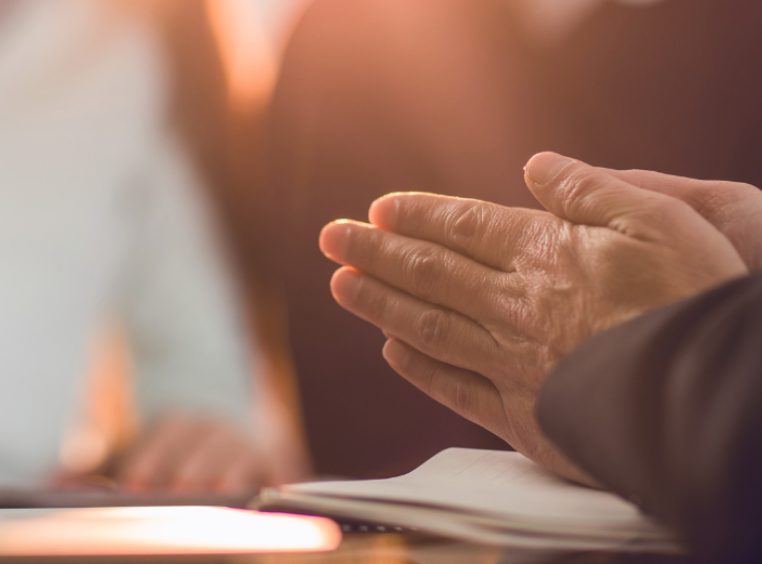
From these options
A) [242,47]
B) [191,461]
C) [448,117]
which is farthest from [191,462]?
[242,47]

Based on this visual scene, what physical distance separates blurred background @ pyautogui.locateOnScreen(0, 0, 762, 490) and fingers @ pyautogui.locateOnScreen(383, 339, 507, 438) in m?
0.08

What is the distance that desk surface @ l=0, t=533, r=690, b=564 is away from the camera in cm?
34

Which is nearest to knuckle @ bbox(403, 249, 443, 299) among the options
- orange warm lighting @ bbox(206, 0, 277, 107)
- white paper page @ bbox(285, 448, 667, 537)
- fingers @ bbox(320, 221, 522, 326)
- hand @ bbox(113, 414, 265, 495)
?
fingers @ bbox(320, 221, 522, 326)

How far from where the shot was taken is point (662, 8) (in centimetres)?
82

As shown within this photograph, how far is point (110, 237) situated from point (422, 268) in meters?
1.28

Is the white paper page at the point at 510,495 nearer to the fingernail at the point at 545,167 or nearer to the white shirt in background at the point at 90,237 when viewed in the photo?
the fingernail at the point at 545,167

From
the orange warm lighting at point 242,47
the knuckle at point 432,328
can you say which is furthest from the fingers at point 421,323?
the orange warm lighting at point 242,47

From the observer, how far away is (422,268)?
0.52 m

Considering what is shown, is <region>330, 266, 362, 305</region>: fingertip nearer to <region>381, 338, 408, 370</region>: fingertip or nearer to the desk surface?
<region>381, 338, 408, 370</region>: fingertip

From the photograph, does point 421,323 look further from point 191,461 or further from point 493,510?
point 191,461

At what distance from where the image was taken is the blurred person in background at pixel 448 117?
720 mm

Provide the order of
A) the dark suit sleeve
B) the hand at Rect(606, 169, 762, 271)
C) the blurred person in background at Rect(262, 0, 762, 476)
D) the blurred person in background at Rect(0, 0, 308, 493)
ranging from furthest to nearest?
the blurred person in background at Rect(0, 0, 308, 493)
the blurred person in background at Rect(262, 0, 762, 476)
the hand at Rect(606, 169, 762, 271)
the dark suit sleeve

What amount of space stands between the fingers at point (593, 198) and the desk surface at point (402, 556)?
0.48 ft

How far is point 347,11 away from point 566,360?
96 cm
